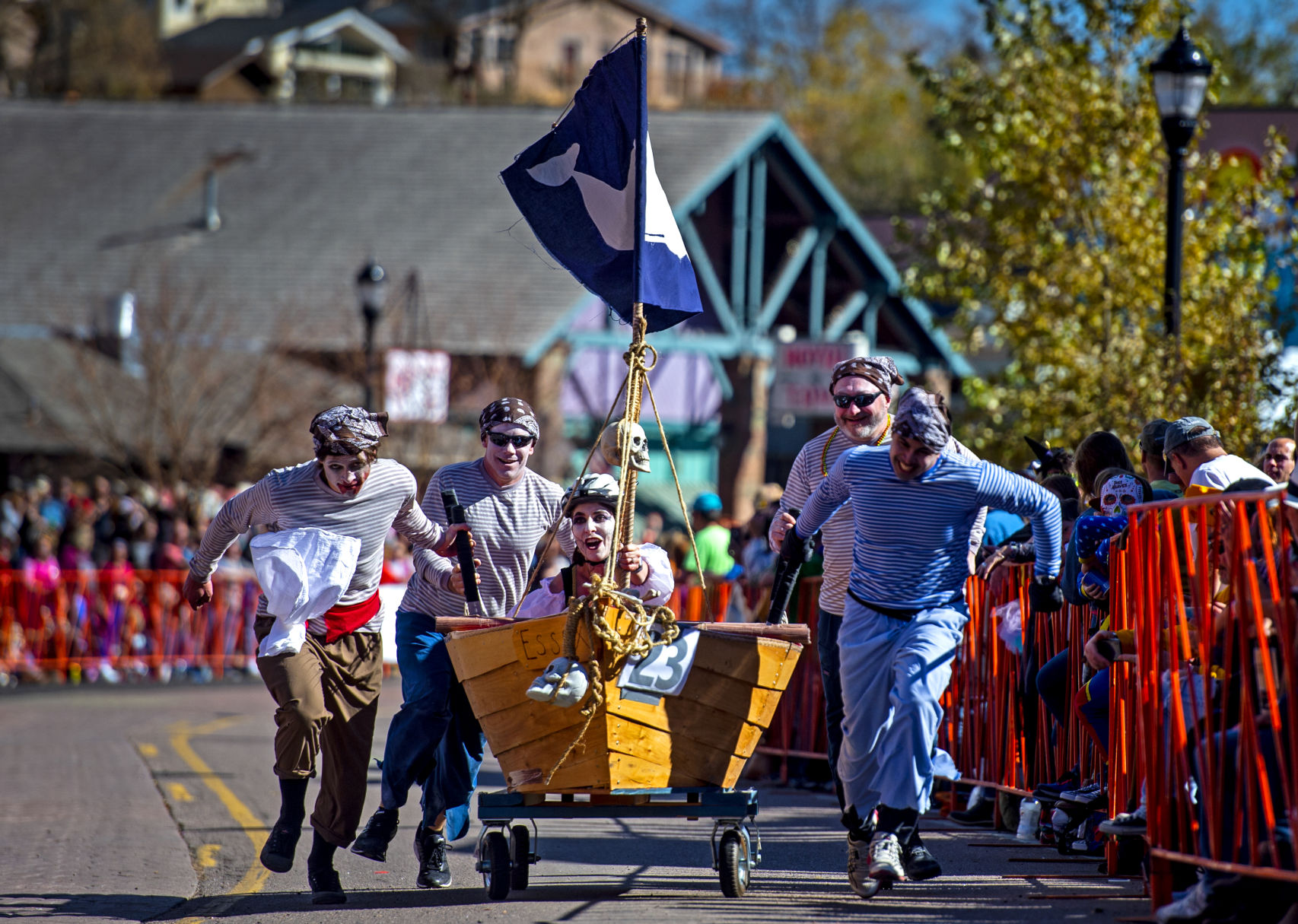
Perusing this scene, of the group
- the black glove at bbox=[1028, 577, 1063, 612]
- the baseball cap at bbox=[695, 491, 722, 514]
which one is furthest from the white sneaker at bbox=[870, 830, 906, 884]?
the baseball cap at bbox=[695, 491, 722, 514]

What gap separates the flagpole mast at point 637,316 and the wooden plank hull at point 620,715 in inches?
18.2

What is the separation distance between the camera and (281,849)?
7.27m

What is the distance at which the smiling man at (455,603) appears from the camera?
299 inches

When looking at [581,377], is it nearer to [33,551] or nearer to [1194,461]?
[33,551]

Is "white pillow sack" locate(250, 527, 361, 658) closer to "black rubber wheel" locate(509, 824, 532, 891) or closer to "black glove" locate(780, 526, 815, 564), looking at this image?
"black rubber wheel" locate(509, 824, 532, 891)

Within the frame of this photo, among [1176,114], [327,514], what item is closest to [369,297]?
[1176,114]

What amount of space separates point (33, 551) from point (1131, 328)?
12.3m

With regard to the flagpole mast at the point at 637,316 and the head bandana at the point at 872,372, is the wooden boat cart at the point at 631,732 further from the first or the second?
the head bandana at the point at 872,372

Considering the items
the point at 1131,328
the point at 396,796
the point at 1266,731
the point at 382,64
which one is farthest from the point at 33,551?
the point at 382,64

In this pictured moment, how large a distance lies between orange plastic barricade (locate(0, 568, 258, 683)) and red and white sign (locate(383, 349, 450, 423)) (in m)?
3.08

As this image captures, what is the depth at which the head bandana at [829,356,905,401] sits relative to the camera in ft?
25.5

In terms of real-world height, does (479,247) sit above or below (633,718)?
above

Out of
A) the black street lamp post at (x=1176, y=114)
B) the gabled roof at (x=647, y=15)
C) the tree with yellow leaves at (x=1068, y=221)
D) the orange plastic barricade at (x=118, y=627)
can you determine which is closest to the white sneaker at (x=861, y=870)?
the black street lamp post at (x=1176, y=114)

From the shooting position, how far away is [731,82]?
Answer: 67.6 m
